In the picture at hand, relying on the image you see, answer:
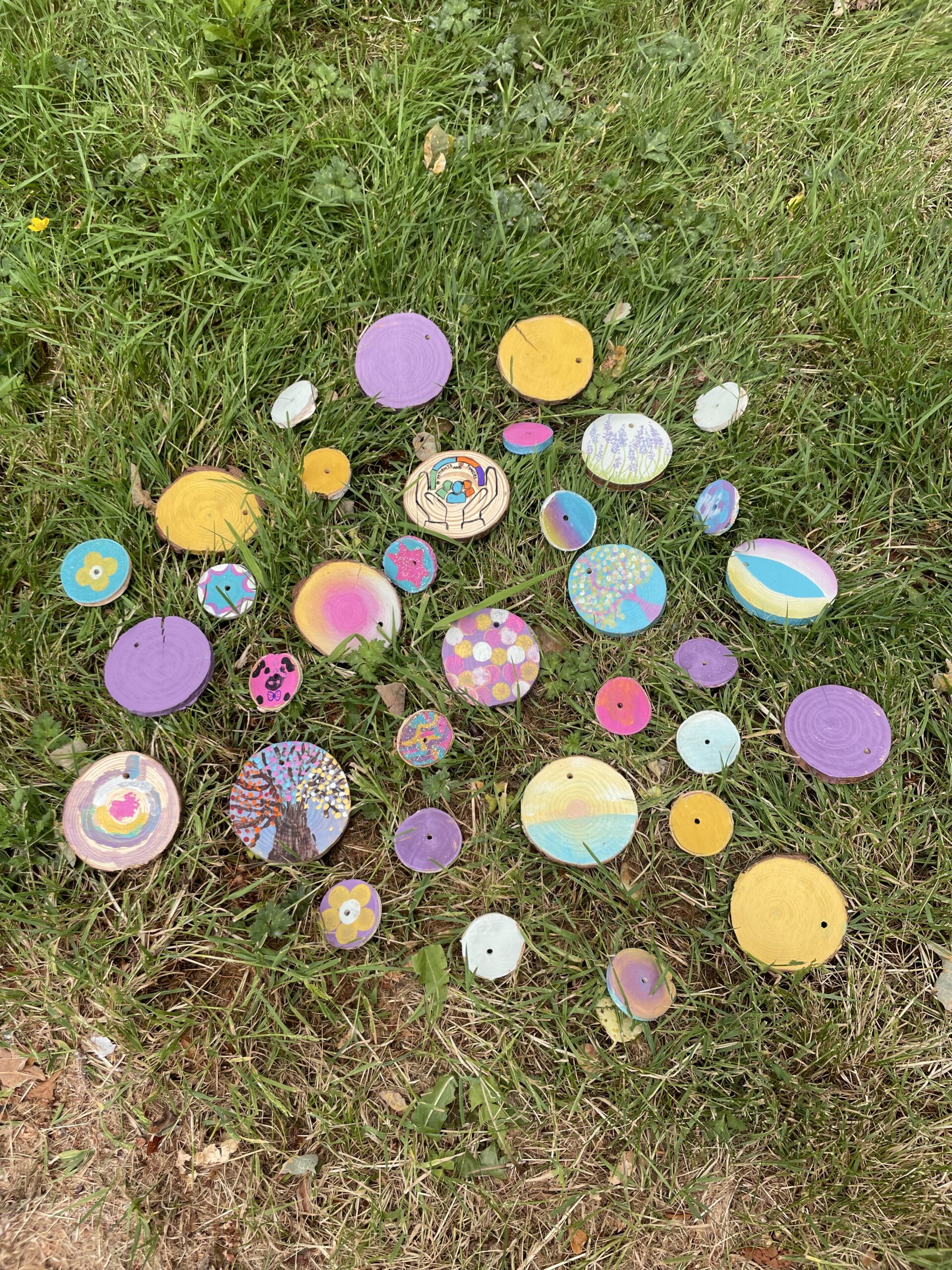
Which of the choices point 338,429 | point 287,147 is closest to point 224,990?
point 338,429

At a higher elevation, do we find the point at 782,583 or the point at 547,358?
the point at 547,358

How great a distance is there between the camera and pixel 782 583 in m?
2.05

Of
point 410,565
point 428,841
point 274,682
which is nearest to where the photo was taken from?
point 428,841

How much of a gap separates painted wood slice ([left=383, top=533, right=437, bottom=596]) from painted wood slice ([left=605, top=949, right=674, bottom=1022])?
1.01 m

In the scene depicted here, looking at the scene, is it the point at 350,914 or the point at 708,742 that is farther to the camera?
the point at 708,742

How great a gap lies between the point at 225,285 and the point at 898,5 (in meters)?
2.58

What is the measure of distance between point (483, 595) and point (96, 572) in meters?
1.00

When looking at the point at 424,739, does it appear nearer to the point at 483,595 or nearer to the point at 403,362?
the point at 483,595

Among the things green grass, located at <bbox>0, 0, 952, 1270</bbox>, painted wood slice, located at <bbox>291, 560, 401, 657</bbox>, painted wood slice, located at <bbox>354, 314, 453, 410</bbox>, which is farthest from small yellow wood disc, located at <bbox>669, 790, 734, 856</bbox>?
painted wood slice, located at <bbox>354, 314, 453, 410</bbox>

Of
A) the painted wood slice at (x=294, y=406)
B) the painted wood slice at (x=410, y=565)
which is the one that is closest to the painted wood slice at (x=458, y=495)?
the painted wood slice at (x=410, y=565)

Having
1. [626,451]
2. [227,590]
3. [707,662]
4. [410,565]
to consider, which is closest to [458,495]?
[410,565]

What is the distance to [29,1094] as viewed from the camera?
5.55ft

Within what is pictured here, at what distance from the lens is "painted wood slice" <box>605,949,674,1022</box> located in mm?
1727

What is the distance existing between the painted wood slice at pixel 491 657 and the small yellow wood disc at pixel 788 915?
0.70 m
